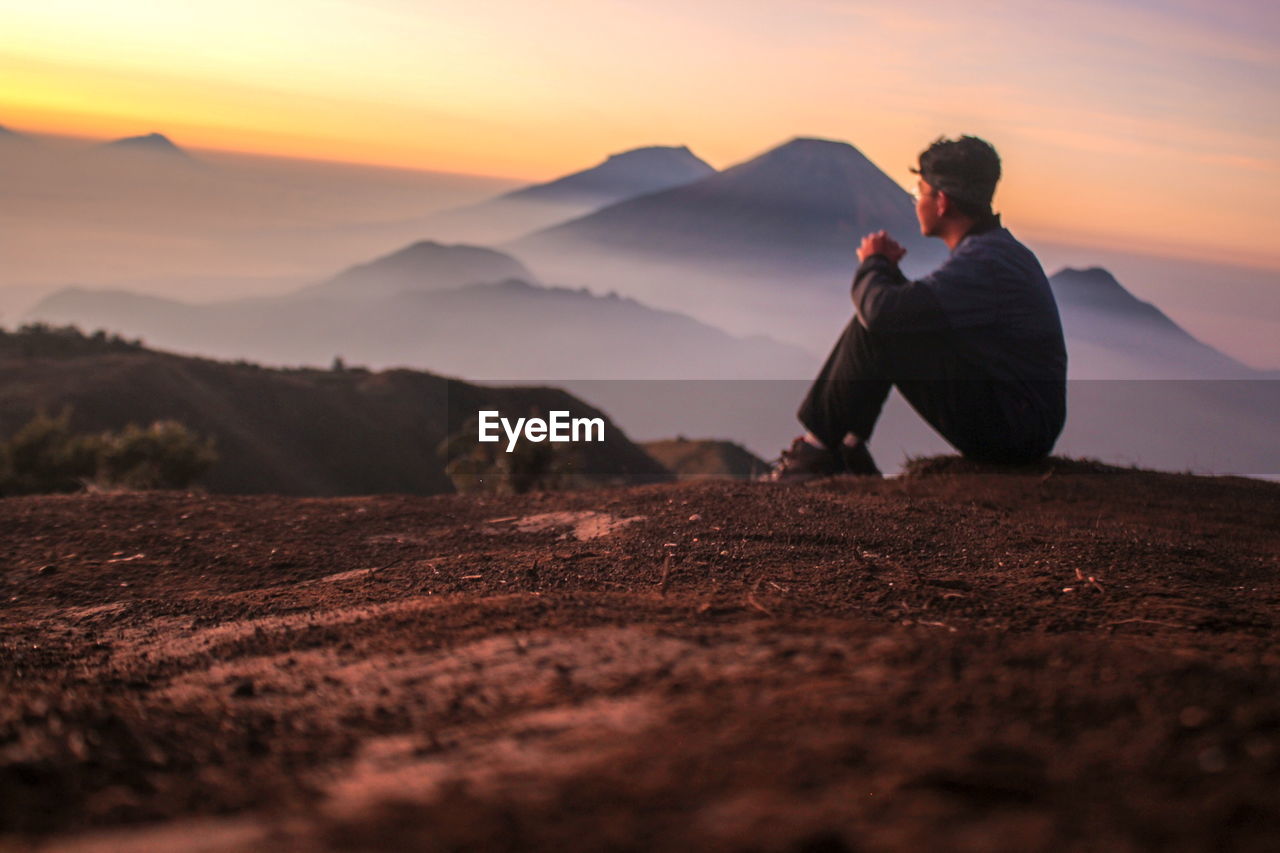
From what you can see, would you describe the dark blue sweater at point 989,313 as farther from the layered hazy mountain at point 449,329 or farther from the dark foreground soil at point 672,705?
the layered hazy mountain at point 449,329

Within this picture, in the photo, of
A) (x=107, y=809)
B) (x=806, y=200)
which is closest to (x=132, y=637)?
(x=107, y=809)

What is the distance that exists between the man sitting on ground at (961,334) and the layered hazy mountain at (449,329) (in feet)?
501

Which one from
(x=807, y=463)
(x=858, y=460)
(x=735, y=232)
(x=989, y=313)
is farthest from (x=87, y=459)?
(x=735, y=232)

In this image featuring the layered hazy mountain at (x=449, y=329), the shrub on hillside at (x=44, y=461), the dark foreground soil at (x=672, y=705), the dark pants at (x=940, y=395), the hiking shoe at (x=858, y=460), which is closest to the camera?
the dark foreground soil at (x=672, y=705)

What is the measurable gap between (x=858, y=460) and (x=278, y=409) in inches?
1376

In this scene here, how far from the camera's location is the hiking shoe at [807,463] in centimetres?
606

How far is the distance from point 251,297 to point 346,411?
175157mm

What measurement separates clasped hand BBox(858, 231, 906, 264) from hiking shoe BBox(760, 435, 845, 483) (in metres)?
1.29

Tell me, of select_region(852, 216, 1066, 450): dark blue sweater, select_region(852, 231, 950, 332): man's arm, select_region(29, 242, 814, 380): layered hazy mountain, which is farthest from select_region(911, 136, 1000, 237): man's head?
select_region(29, 242, 814, 380): layered hazy mountain

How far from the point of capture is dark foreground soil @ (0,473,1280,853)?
4.10ft

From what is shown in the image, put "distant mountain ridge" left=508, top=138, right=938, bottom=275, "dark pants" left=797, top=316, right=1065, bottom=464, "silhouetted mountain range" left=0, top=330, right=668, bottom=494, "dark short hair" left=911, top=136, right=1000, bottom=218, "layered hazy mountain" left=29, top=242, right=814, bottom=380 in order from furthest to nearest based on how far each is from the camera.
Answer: "layered hazy mountain" left=29, top=242, right=814, bottom=380 < "distant mountain ridge" left=508, top=138, right=938, bottom=275 < "silhouetted mountain range" left=0, top=330, right=668, bottom=494 < "dark short hair" left=911, top=136, right=1000, bottom=218 < "dark pants" left=797, top=316, right=1065, bottom=464

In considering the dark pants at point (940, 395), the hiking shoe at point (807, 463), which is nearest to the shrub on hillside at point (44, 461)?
the hiking shoe at point (807, 463)

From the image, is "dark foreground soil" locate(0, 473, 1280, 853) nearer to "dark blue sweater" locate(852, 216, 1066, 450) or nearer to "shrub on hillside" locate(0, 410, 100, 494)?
"dark blue sweater" locate(852, 216, 1066, 450)

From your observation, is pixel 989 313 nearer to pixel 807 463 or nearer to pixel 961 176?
pixel 961 176
